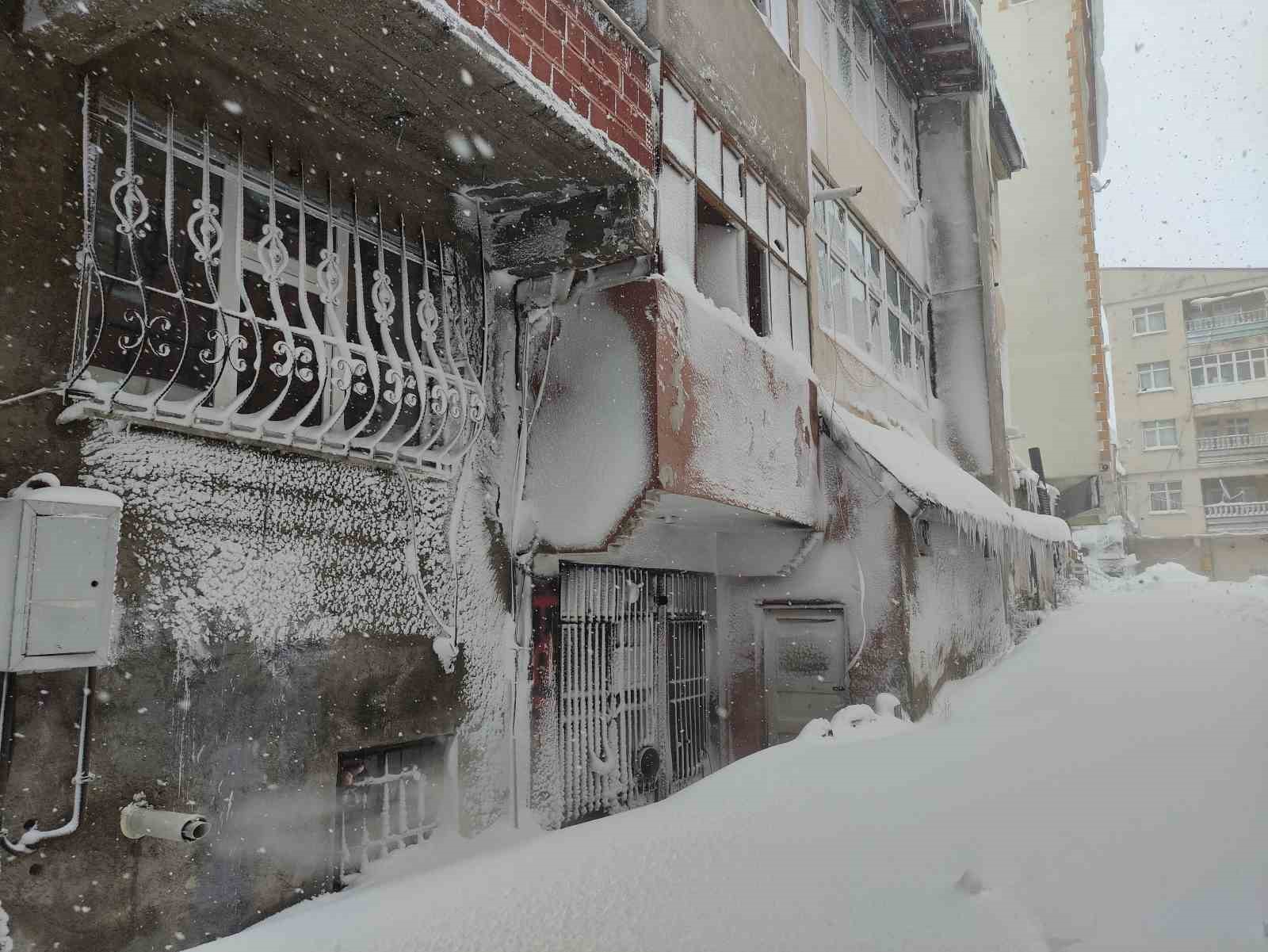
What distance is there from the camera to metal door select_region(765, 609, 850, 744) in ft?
26.3

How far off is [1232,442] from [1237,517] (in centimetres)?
376

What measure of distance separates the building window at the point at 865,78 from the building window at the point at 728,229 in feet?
11.1

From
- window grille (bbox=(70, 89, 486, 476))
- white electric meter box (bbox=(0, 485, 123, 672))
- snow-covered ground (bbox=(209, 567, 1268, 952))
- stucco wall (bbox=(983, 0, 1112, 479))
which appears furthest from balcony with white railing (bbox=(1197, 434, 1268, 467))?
white electric meter box (bbox=(0, 485, 123, 672))

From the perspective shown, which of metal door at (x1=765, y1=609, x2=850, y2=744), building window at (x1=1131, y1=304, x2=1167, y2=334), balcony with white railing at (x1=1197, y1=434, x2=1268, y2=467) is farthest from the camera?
building window at (x1=1131, y1=304, x2=1167, y2=334)

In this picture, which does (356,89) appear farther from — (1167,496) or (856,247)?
(1167,496)

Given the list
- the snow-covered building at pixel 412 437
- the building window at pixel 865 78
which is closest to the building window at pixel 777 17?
the snow-covered building at pixel 412 437

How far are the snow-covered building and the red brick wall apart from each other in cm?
3

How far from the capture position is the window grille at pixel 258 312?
12.2ft

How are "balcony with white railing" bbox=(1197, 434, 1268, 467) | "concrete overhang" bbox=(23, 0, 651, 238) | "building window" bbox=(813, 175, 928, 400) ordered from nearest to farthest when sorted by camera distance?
1. "concrete overhang" bbox=(23, 0, 651, 238)
2. "building window" bbox=(813, 175, 928, 400)
3. "balcony with white railing" bbox=(1197, 434, 1268, 467)

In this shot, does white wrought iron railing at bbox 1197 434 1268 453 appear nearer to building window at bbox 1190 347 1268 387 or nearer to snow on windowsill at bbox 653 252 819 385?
building window at bbox 1190 347 1268 387

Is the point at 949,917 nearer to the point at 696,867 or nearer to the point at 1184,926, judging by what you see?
the point at 1184,926

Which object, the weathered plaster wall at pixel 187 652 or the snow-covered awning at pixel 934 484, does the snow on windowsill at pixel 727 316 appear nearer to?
the snow-covered awning at pixel 934 484

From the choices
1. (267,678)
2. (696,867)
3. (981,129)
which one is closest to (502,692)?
(267,678)

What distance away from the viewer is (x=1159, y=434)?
1662 inches
